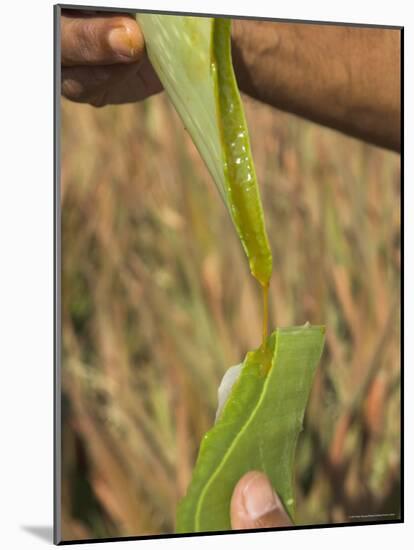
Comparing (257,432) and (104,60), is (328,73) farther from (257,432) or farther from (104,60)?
(257,432)

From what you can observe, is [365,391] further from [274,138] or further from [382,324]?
[274,138]

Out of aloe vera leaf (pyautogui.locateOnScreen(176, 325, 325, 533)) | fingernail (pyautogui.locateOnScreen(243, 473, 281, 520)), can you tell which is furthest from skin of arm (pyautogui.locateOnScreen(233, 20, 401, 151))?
fingernail (pyautogui.locateOnScreen(243, 473, 281, 520))

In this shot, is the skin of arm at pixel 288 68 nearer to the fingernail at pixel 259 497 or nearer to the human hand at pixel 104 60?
the human hand at pixel 104 60

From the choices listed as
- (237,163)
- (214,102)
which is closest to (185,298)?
(237,163)

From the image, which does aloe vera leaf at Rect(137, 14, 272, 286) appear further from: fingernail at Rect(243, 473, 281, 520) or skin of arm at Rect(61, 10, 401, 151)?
fingernail at Rect(243, 473, 281, 520)

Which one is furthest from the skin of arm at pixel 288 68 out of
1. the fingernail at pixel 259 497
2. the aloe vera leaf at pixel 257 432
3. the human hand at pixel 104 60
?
the fingernail at pixel 259 497

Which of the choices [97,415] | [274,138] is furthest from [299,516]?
[274,138]

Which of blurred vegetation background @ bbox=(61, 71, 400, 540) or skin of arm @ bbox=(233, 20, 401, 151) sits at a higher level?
skin of arm @ bbox=(233, 20, 401, 151)
